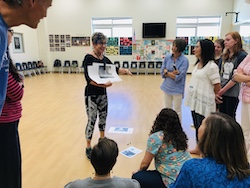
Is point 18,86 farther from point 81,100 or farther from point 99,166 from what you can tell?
point 81,100

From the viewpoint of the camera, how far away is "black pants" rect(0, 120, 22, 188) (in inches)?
54.8

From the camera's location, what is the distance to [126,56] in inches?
499

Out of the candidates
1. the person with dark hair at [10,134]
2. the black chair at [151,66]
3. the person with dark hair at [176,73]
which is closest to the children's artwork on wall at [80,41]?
the black chair at [151,66]

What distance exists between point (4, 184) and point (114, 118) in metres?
A: 3.17

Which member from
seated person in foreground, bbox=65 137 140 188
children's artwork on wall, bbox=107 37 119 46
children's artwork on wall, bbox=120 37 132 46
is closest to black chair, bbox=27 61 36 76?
children's artwork on wall, bbox=107 37 119 46

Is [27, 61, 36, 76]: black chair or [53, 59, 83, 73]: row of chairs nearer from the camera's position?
[27, 61, 36, 76]: black chair

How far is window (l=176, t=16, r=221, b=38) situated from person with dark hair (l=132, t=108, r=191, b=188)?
11259 mm

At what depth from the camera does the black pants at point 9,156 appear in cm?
139

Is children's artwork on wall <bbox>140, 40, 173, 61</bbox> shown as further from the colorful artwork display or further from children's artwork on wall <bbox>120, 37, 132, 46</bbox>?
children's artwork on wall <bbox>120, 37, 132, 46</bbox>

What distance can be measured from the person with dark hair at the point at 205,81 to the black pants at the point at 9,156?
211 centimetres

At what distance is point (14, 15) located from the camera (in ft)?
2.26

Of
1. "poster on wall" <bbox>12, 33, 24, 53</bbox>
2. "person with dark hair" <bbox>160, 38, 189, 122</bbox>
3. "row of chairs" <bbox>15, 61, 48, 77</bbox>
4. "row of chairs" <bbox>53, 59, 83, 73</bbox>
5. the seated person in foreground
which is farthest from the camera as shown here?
"row of chairs" <bbox>53, 59, 83, 73</bbox>

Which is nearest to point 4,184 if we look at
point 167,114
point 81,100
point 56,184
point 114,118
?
point 56,184

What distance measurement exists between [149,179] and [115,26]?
38.3 ft
